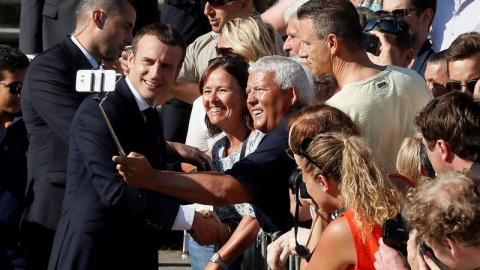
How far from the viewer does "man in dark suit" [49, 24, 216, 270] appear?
4883mm

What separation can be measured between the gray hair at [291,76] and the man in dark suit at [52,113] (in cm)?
118

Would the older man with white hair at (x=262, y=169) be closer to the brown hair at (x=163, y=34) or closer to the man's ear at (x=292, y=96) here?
the man's ear at (x=292, y=96)

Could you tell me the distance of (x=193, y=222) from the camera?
5.27m

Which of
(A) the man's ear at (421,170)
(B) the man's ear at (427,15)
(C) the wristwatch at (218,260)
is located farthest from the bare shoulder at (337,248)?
(B) the man's ear at (427,15)

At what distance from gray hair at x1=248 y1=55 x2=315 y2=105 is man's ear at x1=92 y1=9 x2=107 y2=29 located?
1.24 metres

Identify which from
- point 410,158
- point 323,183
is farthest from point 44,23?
point 323,183

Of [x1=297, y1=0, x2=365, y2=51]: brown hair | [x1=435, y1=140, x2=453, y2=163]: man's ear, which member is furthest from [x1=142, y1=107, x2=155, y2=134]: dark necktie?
[x1=435, y1=140, x2=453, y2=163]: man's ear

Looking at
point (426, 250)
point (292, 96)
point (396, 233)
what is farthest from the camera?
point (292, 96)

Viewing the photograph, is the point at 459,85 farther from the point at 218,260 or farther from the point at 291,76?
the point at 218,260

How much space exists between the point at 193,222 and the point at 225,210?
660mm

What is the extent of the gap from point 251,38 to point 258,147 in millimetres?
1495

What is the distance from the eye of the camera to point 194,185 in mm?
4930

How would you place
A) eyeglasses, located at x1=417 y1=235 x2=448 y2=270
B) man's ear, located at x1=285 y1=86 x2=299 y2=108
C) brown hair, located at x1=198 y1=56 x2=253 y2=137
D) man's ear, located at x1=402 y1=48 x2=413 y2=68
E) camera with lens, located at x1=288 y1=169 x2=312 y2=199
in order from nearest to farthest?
1. eyeglasses, located at x1=417 y1=235 x2=448 y2=270
2. camera with lens, located at x1=288 y1=169 x2=312 y2=199
3. man's ear, located at x1=285 y1=86 x2=299 y2=108
4. brown hair, located at x1=198 y1=56 x2=253 y2=137
5. man's ear, located at x1=402 y1=48 x2=413 y2=68

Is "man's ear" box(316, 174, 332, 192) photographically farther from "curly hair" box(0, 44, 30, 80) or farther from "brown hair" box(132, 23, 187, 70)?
"curly hair" box(0, 44, 30, 80)
